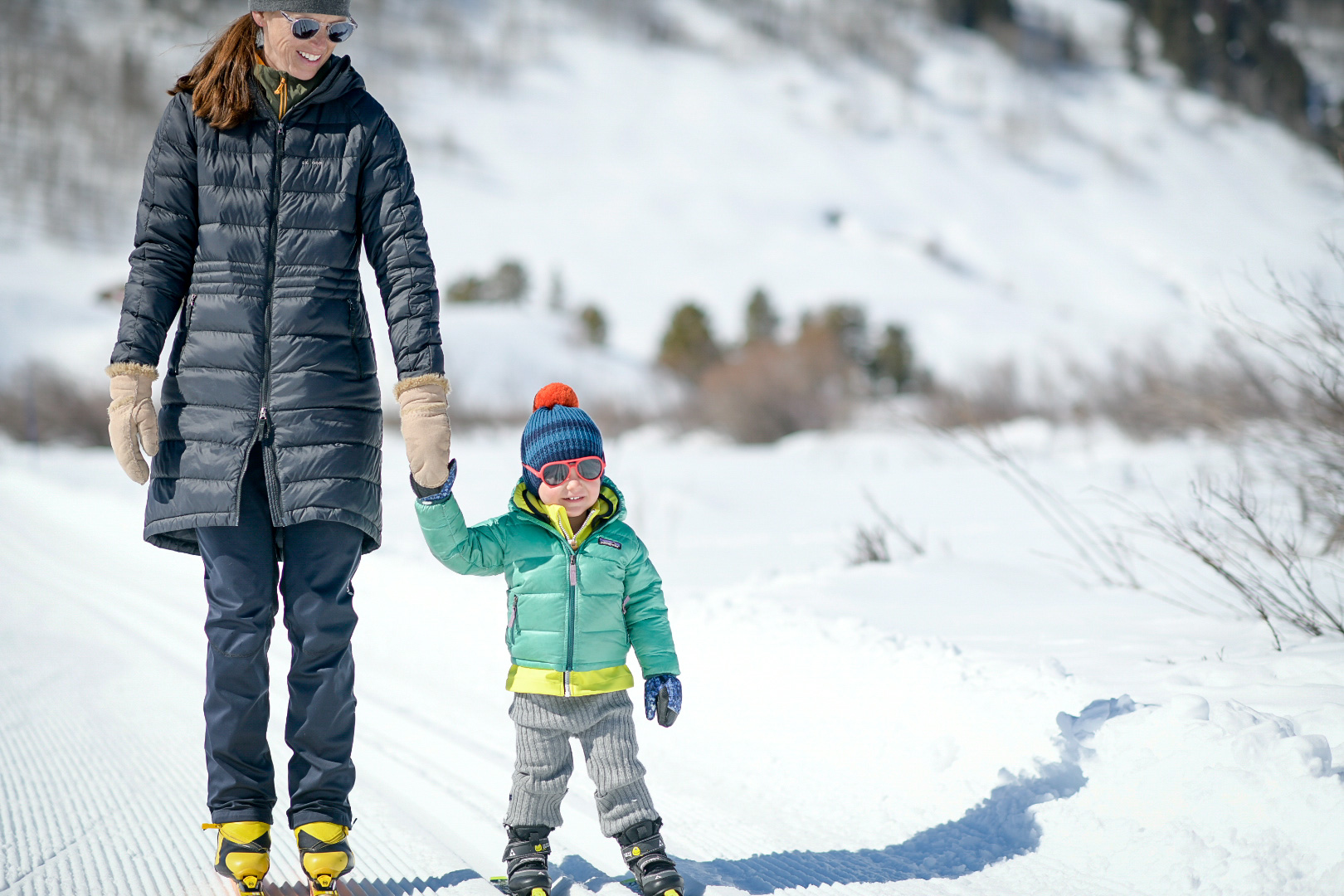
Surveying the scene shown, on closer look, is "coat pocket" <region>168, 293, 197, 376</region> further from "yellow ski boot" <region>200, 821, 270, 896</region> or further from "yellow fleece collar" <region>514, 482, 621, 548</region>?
"yellow ski boot" <region>200, 821, 270, 896</region>

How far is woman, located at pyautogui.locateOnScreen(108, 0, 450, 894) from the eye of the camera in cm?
186

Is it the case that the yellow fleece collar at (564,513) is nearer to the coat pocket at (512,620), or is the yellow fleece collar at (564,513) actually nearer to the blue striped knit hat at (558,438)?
the blue striped knit hat at (558,438)

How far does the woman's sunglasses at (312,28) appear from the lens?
1868 mm

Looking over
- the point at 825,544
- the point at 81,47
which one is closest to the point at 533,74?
the point at 81,47

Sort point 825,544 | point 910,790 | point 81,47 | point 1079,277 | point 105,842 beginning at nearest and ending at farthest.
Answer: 1. point 105,842
2. point 910,790
3. point 825,544
4. point 1079,277
5. point 81,47

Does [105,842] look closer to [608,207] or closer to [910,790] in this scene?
[910,790]

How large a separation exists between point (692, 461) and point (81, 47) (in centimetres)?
10252

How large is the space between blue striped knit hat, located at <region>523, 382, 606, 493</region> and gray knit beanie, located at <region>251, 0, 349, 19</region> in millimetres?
920

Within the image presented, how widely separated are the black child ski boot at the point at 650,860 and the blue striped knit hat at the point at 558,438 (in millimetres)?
786

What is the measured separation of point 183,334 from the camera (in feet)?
A: 6.28

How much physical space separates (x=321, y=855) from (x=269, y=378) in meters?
1.00

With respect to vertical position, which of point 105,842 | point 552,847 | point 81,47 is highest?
point 552,847

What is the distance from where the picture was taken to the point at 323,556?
6.32ft

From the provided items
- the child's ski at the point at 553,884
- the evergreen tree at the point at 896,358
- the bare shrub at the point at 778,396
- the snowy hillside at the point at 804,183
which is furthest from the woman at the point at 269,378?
the evergreen tree at the point at 896,358
